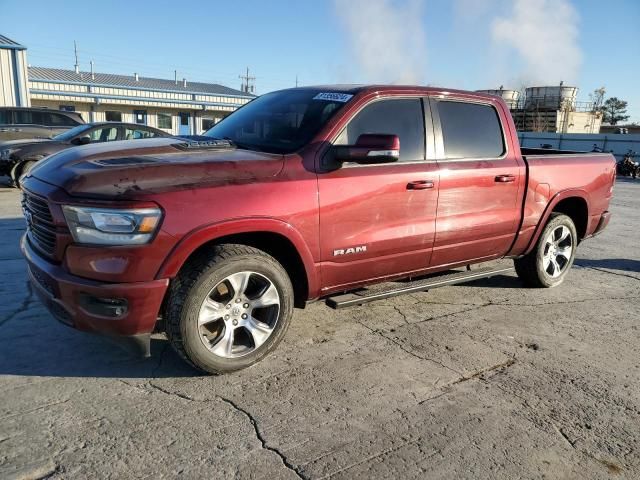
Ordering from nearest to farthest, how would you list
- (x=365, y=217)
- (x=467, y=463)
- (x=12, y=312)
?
(x=467, y=463)
(x=365, y=217)
(x=12, y=312)

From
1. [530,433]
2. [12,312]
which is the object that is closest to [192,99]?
[12,312]

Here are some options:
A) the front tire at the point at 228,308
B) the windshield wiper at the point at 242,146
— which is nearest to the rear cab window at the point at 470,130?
the windshield wiper at the point at 242,146

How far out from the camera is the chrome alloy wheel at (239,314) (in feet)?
10.7

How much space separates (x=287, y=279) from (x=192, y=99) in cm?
3423

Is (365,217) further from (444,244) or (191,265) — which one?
(191,265)

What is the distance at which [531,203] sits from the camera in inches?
196

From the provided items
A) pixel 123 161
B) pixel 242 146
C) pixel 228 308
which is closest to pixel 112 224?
pixel 123 161

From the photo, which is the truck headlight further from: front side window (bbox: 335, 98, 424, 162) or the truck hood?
front side window (bbox: 335, 98, 424, 162)

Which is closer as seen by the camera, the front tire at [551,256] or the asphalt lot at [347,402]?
the asphalt lot at [347,402]

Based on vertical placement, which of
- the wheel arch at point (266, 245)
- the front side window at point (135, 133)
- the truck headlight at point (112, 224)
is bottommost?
the wheel arch at point (266, 245)

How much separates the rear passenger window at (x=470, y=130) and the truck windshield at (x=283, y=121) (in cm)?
101

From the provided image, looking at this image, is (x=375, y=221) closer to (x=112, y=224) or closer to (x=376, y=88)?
(x=376, y=88)

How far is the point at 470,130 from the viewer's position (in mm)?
4598

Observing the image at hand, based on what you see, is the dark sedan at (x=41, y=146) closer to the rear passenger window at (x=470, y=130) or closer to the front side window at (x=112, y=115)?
the rear passenger window at (x=470, y=130)
